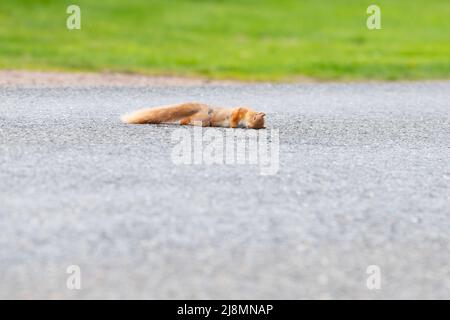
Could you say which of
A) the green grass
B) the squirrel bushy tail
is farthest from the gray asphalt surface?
the green grass

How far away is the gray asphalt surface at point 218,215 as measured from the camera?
4648mm

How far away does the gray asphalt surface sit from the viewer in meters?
4.65

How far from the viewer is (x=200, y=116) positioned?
8.86 metres

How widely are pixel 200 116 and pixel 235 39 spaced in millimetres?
11567

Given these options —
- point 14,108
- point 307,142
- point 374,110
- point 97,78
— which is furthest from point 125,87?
point 307,142

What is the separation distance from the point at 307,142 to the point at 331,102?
129 inches

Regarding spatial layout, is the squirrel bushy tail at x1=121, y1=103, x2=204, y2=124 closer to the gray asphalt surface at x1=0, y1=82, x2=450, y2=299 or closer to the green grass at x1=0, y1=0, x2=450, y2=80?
the gray asphalt surface at x1=0, y1=82, x2=450, y2=299

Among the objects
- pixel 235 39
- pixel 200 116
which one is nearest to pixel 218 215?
pixel 200 116

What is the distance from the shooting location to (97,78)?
44.4 feet

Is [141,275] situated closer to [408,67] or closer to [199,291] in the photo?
[199,291]

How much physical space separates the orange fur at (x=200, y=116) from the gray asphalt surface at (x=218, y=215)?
29 centimetres

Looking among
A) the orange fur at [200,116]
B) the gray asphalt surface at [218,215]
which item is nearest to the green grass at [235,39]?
the orange fur at [200,116]

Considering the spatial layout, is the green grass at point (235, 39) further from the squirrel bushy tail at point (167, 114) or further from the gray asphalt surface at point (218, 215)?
the gray asphalt surface at point (218, 215)
